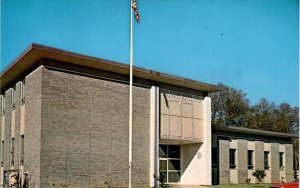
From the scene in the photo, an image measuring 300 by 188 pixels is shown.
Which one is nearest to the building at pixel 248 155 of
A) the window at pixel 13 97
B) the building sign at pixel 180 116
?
the building sign at pixel 180 116

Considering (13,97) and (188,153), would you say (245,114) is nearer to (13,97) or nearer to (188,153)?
(188,153)

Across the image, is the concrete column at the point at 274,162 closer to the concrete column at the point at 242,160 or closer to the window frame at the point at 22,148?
the concrete column at the point at 242,160

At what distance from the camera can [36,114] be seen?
27016mm

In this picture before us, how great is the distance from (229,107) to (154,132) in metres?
42.9

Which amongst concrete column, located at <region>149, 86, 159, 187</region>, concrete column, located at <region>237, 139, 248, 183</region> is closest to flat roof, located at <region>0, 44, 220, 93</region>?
concrete column, located at <region>149, 86, 159, 187</region>

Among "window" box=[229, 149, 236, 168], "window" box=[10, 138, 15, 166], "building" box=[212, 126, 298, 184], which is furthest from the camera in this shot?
"window" box=[229, 149, 236, 168]

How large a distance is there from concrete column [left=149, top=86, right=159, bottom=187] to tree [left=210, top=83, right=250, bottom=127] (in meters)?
40.7

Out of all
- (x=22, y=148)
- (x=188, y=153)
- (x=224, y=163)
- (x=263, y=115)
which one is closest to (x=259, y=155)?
(x=224, y=163)

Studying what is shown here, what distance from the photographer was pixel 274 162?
47.9 metres

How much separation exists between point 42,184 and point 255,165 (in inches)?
1024

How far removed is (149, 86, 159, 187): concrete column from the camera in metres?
32.0

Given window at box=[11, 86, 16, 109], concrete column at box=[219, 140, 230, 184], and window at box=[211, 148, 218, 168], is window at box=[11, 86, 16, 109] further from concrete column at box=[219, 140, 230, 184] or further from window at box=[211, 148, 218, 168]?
concrete column at box=[219, 140, 230, 184]

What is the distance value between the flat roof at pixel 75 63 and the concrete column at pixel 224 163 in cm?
758

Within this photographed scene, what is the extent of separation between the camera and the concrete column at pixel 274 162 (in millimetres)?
47241
